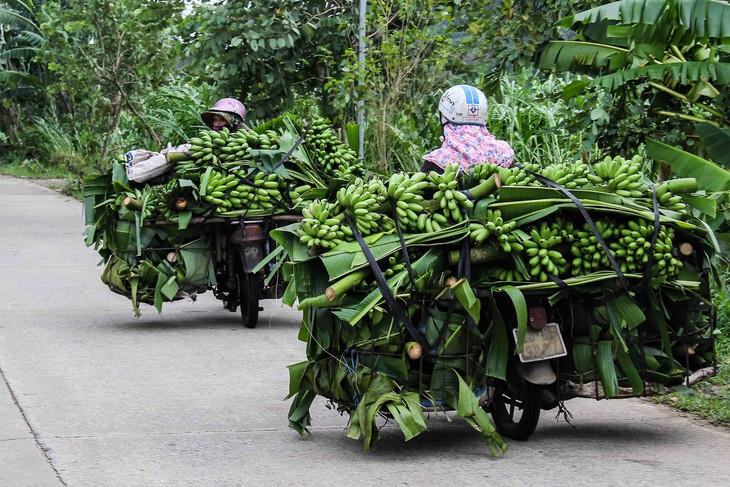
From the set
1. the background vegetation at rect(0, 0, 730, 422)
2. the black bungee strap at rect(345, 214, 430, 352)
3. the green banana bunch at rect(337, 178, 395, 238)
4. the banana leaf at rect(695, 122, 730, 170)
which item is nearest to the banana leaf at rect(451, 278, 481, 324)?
the black bungee strap at rect(345, 214, 430, 352)

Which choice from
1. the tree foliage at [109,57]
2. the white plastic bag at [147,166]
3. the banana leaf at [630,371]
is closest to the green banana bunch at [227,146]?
the white plastic bag at [147,166]

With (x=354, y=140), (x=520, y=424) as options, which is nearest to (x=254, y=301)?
(x=354, y=140)

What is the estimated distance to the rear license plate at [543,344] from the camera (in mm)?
6324

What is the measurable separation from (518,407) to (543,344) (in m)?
0.54

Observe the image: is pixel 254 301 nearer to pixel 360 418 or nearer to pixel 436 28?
pixel 360 418

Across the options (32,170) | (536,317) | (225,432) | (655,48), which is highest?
(655,48)

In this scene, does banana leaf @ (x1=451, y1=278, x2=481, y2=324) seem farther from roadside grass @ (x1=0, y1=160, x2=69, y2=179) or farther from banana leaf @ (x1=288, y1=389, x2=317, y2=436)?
roadside grass @ (x1=0, y1=160, x2=69, y2=179)

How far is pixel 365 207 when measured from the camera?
6.36 m

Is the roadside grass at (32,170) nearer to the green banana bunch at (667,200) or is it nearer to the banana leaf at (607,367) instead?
the green banana bunch at (667,200)

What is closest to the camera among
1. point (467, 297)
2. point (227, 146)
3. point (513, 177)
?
point (467, 297)

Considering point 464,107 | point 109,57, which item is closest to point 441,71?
point 464,107

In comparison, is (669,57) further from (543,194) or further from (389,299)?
(389,299)

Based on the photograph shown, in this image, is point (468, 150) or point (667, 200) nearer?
point (667, 200)

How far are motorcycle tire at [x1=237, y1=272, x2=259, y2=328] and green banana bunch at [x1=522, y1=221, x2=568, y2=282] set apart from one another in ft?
14.6
